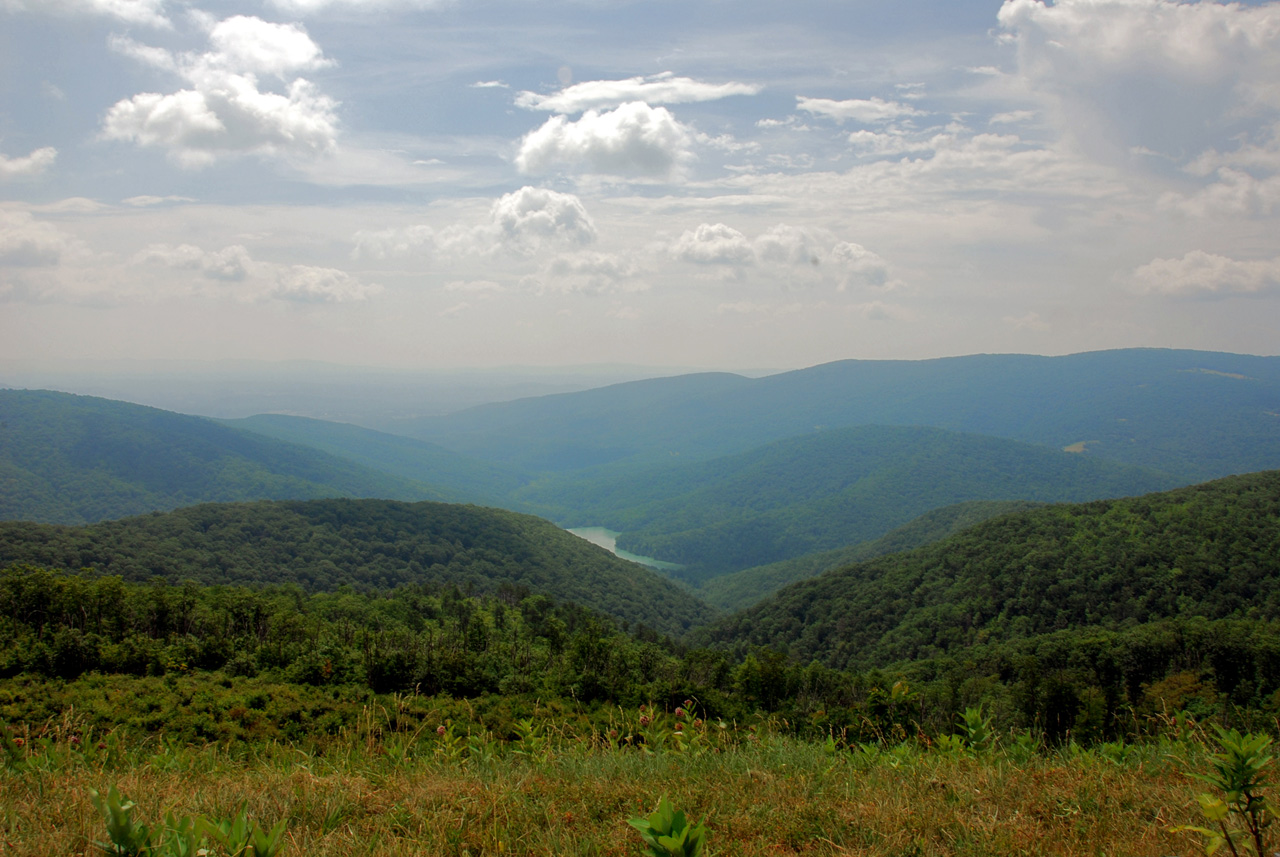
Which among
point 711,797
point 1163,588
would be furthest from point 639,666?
point 1163,588

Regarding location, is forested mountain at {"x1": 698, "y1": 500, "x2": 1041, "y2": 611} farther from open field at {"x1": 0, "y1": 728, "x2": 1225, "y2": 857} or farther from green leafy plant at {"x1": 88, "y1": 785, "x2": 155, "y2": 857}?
green leafy plant at {"x1": 88, "y1": 785, "x2": 155, "y2": 857}

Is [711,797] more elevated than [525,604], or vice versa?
[711,797]

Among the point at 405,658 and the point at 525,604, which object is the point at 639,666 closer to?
the point at 405,658

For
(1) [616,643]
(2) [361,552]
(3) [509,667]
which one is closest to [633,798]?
(3) [509,667]

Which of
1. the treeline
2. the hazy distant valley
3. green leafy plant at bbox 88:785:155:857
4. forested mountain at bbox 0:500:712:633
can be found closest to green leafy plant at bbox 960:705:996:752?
the hazy distant valley

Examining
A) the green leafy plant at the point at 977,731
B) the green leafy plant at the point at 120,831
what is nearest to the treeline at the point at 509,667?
the green leafy plant at the point at 977,731

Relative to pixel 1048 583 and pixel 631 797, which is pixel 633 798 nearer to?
pixel 631 797
